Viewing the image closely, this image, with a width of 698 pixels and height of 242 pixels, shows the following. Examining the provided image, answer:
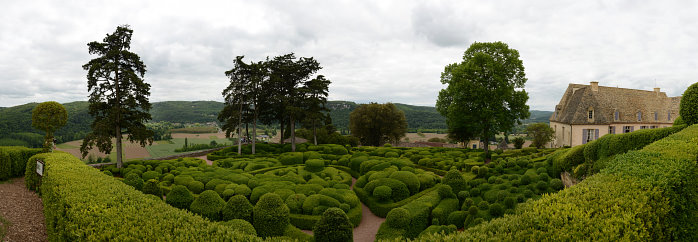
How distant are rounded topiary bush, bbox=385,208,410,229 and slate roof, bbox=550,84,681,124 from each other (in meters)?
34.3

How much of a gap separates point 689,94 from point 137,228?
60.3 ft

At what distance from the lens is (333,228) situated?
9227mm

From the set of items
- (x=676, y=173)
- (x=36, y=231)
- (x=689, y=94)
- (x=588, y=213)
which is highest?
(x=689, y=94)

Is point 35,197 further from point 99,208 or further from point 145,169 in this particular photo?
point 99,208

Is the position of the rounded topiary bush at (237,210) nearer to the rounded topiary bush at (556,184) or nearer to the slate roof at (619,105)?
the rounded topiary bush at (556,184)

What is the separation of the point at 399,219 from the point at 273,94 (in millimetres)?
24759

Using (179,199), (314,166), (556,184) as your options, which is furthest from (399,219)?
(314,166)

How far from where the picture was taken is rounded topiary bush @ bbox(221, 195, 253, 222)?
11375 millimetres

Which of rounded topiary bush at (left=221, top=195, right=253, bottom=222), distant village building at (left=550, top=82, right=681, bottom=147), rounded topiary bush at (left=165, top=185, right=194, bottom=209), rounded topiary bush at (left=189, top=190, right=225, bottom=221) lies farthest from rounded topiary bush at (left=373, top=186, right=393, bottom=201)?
distant village building at (left=550, top=82, right=681, bottom=147)

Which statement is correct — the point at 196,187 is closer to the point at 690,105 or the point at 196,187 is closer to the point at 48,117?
the point at 48,117

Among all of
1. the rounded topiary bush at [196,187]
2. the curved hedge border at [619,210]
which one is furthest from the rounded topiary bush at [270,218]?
the curved hedge border at [619,210]

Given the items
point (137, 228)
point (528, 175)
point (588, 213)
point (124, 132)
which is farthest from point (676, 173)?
point (124, 132)

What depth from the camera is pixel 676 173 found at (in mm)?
6504

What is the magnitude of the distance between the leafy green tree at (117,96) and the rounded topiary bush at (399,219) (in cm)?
2046
